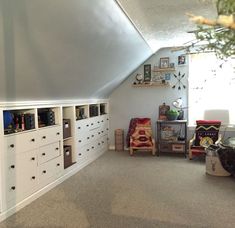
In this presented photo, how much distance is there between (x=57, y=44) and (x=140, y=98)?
11.9 feet

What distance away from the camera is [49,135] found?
355 cm

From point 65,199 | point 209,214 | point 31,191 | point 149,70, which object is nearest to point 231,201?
point 209,214

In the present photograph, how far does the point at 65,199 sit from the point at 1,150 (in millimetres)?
1038

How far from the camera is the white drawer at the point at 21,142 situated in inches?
108

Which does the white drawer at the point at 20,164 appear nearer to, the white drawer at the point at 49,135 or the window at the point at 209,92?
the white drawer at the point at 49,135

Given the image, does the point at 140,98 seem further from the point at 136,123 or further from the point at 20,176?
the point at 20,176

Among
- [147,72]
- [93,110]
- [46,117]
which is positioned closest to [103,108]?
[93,110]

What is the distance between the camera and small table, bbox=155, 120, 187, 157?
530 cm

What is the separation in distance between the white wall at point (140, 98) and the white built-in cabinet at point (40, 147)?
1033 millimetres

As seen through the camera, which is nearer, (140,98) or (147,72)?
(147,72)

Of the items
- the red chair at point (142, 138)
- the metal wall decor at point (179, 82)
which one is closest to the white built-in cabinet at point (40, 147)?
the red chair at point (142, 138)

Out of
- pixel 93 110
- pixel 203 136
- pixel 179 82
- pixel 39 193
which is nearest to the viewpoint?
pixel 39 193

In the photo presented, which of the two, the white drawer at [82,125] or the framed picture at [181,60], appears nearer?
the white drawer at [82,125]

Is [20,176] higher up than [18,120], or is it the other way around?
[18,120]
